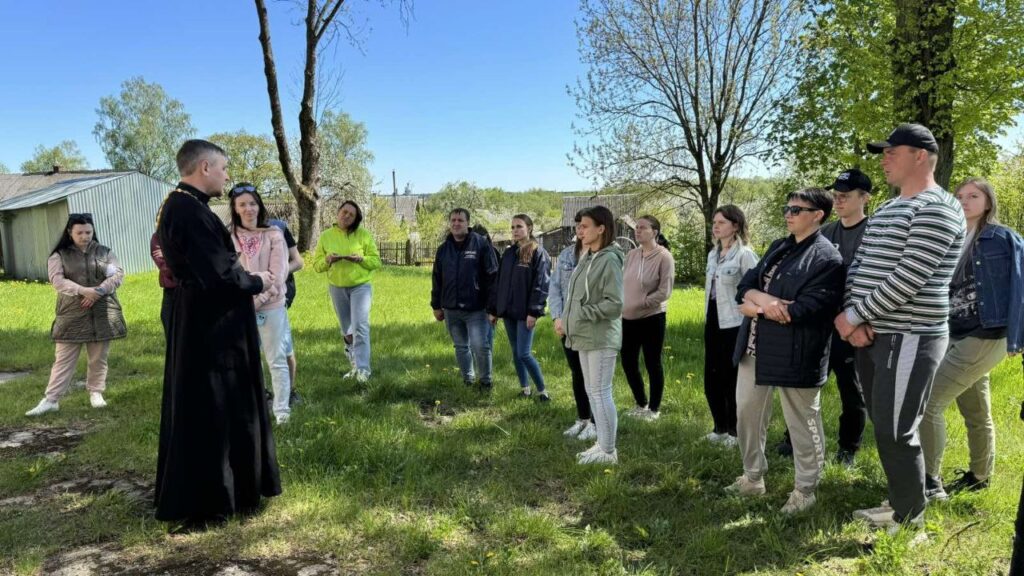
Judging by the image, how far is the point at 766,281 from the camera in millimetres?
3779

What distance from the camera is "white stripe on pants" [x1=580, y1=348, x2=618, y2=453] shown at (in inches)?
175

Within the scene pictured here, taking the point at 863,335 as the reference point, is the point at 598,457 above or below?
below

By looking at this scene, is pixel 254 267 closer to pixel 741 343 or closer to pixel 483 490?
pixel 483 490

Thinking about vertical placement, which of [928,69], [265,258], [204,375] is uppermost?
[928,69]

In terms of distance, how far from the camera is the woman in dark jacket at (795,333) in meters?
3.45

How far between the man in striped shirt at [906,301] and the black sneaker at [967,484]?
36.2 inches

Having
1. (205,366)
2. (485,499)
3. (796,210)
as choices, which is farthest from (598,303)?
(205,366)

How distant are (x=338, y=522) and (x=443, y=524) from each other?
2.19 ft

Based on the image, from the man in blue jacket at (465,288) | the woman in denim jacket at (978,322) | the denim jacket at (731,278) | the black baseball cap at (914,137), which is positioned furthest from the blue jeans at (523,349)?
the black baseball cap at (914,137)

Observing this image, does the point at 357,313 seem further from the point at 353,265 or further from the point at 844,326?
the point at 844,326

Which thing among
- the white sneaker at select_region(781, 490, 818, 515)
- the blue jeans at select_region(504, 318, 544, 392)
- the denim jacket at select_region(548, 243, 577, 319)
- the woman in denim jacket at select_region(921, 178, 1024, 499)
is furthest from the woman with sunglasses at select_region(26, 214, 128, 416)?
the woman in denim jacket at select_region(921, 178, 1024, 499)

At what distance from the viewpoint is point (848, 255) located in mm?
4230

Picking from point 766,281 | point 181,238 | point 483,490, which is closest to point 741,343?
point 766,281

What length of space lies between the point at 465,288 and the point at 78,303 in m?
3.78
